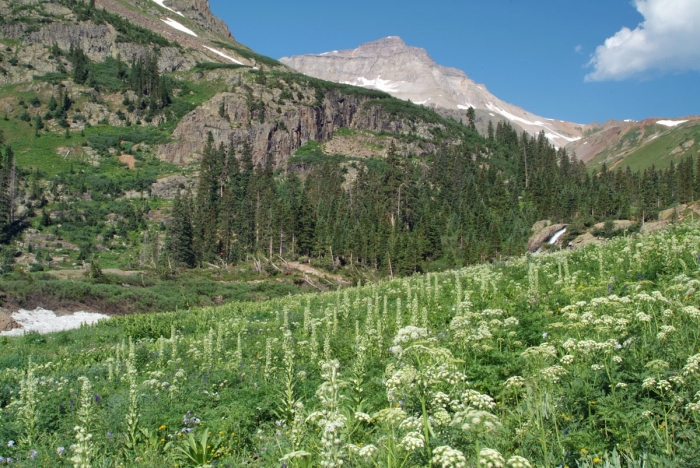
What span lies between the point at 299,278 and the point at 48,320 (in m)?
22.7

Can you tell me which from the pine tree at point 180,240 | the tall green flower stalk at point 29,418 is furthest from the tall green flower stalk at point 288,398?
the pine tree at point 180,240

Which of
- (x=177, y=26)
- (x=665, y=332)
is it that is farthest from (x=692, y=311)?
(x=177, y=26)

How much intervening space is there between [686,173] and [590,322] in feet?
373

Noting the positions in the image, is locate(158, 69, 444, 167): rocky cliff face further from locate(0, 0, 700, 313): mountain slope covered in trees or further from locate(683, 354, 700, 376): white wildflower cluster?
locate(683, 354, 700, 376): white wildflower cluster

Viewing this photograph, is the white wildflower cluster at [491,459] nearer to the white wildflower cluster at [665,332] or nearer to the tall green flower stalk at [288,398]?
the white wildflower cluster at [665,332]

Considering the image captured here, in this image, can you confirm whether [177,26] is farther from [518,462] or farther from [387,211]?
[518,462]

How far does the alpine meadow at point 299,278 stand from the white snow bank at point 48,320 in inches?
8.3

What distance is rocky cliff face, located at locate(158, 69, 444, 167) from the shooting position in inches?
4277

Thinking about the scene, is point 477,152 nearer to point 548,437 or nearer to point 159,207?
point 159,207

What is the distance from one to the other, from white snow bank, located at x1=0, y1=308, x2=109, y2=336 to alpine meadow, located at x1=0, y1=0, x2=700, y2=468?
8.3 inches

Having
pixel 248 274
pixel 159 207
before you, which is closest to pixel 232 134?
pixel 159 207

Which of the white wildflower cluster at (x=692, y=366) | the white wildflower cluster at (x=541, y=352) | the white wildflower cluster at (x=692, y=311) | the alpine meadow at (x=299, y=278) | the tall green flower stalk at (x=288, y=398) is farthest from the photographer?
the tall green flower stalk at (x=288, y=398)

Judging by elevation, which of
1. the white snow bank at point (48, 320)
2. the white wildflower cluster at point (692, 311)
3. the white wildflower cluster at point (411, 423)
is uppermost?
the white wildflower cluster at point (692, 311)

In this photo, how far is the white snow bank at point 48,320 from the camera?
23.5m
